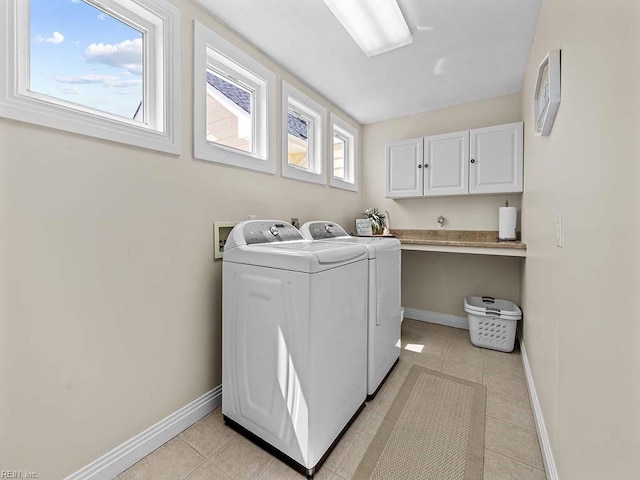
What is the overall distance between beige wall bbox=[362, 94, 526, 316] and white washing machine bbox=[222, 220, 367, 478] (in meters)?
1.86

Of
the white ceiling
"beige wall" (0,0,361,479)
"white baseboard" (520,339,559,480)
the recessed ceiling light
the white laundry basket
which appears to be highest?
the white ceiling

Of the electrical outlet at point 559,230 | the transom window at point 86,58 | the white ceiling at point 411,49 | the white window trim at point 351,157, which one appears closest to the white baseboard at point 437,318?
the white window trim at point 351,157

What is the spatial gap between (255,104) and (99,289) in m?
1.60

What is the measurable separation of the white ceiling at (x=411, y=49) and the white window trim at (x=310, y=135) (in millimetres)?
163

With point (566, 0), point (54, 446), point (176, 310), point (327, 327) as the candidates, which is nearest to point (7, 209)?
point (176, 310)

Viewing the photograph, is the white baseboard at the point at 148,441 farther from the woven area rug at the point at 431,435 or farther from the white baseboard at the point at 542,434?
the white baseboard at the point at 542,434

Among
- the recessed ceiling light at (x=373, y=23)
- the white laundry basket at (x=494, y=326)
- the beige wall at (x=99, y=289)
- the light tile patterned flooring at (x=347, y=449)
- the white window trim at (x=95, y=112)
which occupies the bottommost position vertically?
the light tile patterned flooring at (x=347, y=449)

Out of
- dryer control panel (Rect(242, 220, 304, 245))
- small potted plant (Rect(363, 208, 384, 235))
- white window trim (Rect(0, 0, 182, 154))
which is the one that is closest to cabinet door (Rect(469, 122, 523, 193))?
small potted plant (Rect(363, 208, 384, 235))

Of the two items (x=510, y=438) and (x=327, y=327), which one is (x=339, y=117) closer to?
(x=327, y=327)

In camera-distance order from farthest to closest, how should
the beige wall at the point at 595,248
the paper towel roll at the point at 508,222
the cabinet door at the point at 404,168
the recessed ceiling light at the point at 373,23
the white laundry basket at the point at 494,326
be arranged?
the cabinet door at the point at 404,168 < the paper towel roll at the point at 508,222 < the white laundry basket at the point at 494,326 < the recessed ceiling light at the point at 373,23 < the beige wall at the point at 595,248

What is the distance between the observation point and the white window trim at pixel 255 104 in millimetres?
1653

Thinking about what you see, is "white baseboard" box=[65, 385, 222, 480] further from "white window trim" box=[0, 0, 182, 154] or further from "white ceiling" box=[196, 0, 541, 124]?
"white ceiling" box=[196, 0, 541, 124]

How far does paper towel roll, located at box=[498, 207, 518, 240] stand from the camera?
2617 mm

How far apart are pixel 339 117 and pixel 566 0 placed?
2162 mm
